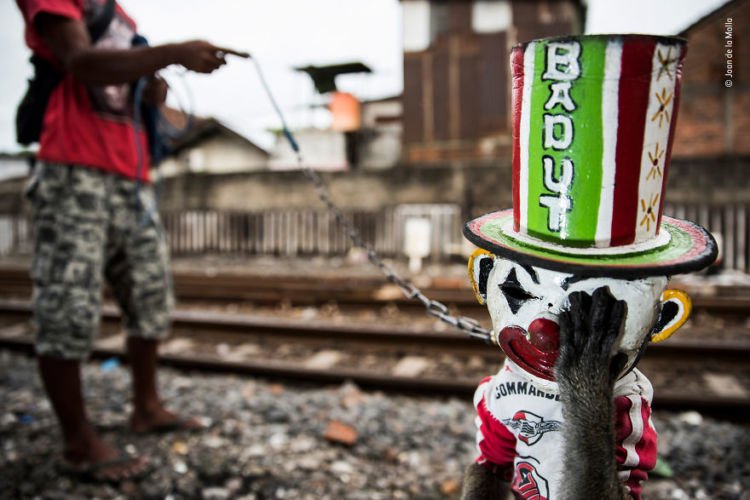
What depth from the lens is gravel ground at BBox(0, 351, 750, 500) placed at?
236cm

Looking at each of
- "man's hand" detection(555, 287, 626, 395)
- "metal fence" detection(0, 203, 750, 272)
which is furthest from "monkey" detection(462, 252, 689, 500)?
"metal fence" detection(0, 203, 750, 272)

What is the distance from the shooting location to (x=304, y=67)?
64.5ft

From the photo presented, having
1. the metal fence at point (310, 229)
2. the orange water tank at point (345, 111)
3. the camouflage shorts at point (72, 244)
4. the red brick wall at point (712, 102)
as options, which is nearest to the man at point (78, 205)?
the camouflage shorts at point (72, 244)

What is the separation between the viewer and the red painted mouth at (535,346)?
3.57 feet

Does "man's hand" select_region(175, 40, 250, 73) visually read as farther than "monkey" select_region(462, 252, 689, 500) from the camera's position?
Yes

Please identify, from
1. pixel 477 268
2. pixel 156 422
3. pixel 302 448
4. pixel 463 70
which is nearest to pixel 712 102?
pixel 463 70

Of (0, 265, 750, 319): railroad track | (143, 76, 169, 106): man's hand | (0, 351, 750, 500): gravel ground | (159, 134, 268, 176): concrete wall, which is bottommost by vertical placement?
(0, 351, 750, 500): gravel ground

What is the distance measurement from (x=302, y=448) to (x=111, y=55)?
214 cm

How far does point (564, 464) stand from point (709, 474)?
1.88 m

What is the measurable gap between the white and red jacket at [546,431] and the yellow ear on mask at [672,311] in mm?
156

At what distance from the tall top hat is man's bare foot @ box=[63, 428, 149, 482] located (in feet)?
7.60

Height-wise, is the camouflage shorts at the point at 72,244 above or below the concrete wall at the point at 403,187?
below

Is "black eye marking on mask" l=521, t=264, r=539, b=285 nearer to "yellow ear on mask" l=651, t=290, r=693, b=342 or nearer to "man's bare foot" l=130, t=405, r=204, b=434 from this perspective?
"yellow ear on mask" l=651, t=290, r=693, b=342

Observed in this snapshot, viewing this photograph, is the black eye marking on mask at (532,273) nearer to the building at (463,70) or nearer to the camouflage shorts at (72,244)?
the camouflage shorts at (72,244)
